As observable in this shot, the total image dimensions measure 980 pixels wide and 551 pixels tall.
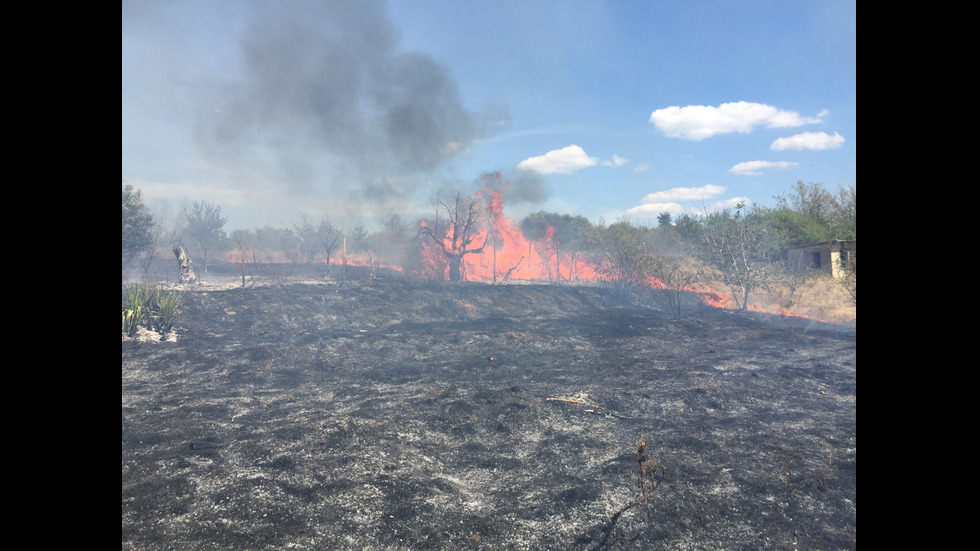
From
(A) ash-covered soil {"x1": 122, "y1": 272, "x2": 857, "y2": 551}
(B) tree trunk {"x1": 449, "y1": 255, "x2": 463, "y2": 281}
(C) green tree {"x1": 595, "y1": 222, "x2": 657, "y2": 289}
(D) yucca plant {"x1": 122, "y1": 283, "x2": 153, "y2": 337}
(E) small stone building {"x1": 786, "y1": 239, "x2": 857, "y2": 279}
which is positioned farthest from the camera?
(B) tree trunk {"x1": 449, "y1": 255, "x2": 463, "y2": 281}

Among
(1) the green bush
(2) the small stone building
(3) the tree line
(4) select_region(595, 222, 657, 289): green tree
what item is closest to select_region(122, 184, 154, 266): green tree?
(3) the tree line

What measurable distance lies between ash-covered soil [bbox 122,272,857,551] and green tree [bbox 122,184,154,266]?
9.69m

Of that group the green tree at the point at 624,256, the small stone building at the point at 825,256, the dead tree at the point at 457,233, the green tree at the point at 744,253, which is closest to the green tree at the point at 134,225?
the dead tree at the point at 457,233

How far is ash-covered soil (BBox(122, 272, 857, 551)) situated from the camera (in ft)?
17.6

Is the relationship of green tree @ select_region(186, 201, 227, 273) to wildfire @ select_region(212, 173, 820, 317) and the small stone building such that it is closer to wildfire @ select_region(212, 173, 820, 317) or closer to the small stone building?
wildfire @ select_region(212, 173, 820, 317)

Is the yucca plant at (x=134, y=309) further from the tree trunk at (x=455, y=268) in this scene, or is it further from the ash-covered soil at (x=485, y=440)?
the tree trunk at (x=455, y=268)

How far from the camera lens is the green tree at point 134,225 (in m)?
22.5

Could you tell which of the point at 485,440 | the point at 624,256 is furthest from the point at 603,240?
the point at 485,440

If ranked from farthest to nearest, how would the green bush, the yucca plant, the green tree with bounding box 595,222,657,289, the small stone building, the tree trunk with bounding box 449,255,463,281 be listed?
the tree trunk with bounding box 449,255,463,281
the green tree with bounding box 595,222,657,289
the small stone building
the green bush
the yucca plant

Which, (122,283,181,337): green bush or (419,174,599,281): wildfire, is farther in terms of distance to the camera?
(419,174,599,281): wildfire

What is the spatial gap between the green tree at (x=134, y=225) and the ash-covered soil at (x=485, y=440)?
9692 mm
